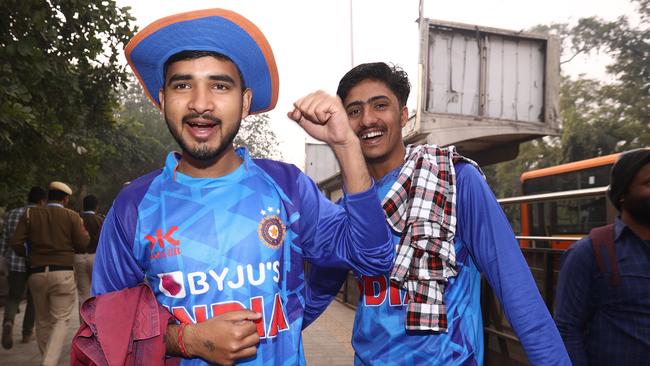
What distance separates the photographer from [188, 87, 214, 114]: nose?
6.05 feet

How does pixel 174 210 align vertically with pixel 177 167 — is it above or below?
below

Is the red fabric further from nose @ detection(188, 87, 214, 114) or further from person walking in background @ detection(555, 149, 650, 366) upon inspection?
person walking in background @ detection(555, 149, 650, 366)

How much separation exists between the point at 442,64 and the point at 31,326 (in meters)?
9.01

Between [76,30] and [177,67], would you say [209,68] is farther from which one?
[76,30]

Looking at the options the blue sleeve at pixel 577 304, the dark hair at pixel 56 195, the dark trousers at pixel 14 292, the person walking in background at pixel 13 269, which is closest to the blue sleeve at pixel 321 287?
the blue sleeve at pixel 577 304

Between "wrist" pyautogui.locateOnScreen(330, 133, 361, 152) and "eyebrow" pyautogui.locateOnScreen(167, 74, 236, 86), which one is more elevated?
"eyebrow" pyautogui.locateOnScreen(167, 74, 236, 86)

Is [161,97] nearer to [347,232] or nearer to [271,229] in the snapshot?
[271,229]

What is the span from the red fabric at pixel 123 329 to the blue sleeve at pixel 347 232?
54cm

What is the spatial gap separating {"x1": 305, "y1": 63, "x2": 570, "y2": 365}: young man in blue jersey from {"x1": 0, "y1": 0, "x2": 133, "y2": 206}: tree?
4821mm

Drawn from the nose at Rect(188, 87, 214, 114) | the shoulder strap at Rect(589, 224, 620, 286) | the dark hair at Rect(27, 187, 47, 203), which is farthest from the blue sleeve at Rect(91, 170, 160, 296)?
the dark hair at Rect(27, 187, 47, 203)

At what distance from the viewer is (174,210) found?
185 cm

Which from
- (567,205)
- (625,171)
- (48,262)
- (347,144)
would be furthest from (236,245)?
(567,205)

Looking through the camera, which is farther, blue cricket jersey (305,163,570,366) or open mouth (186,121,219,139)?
blue cricket jersey (305,163,570,366)

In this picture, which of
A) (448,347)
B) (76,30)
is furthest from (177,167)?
(76,30)
